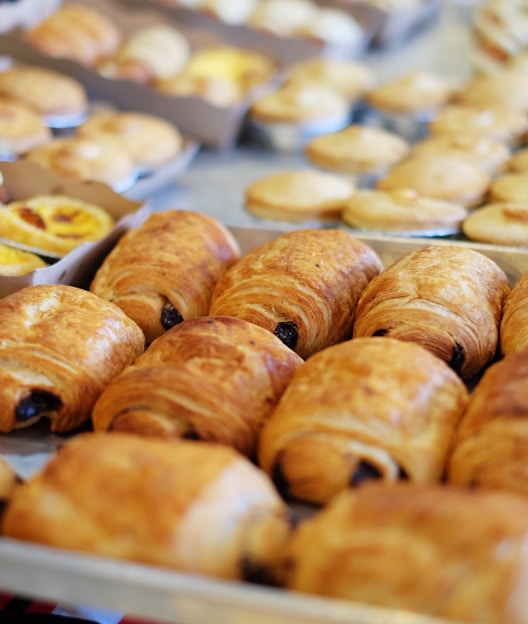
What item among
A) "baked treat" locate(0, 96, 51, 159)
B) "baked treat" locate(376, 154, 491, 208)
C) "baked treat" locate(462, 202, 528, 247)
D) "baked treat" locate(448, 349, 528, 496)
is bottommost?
"baked treat" locate(0, 96, 51, 159)

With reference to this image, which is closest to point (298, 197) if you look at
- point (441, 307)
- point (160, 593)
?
point (441, 307)

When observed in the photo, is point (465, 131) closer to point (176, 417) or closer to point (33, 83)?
point (33, 83)

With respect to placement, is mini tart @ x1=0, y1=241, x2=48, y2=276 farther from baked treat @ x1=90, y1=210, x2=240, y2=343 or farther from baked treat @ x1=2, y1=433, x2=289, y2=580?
baked treat @ x1=2, y1=433, x2=289, y2=580

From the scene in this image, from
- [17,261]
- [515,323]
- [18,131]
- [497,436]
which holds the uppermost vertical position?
[497,436]

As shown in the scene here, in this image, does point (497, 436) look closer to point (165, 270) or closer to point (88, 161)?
point (165, 270)

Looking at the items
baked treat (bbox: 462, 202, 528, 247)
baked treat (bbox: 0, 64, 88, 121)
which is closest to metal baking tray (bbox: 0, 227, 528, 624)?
baked treat (bbox: 462, 202, 528, 247)

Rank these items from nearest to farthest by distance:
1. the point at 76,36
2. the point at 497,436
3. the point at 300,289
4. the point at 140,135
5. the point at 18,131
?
the point at 497,436, the point at 300,289, the point at 18,131, the point at 140,135, the point at 76,36
